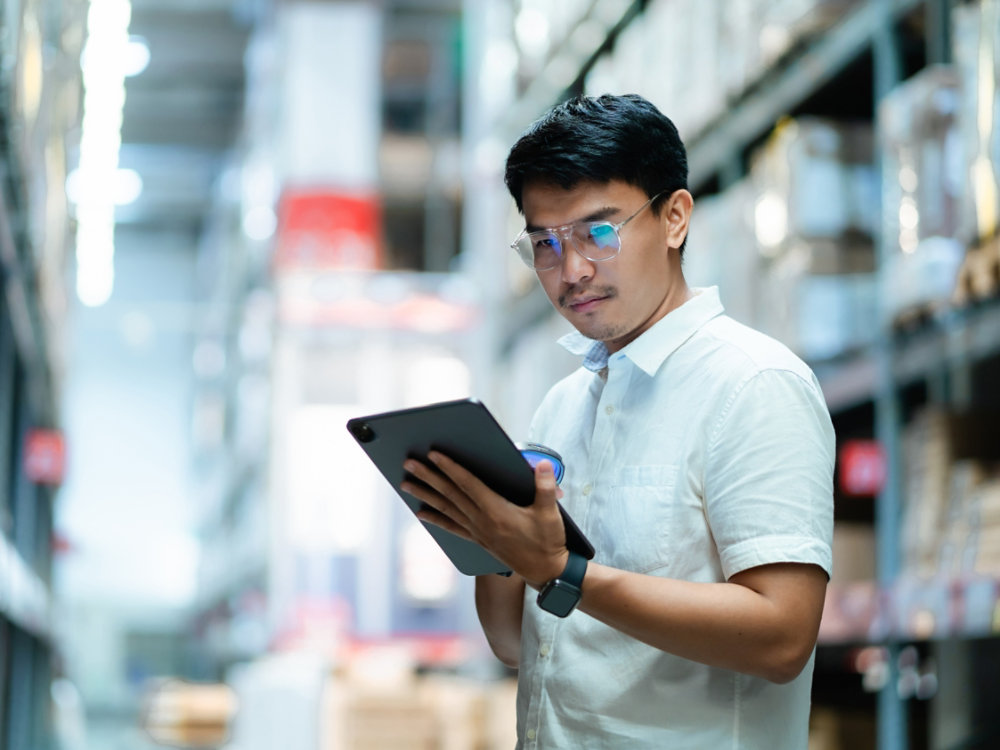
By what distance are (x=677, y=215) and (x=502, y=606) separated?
1.83 ft

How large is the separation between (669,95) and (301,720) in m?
2.79

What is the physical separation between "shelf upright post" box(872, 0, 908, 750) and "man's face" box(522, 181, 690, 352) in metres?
2.13

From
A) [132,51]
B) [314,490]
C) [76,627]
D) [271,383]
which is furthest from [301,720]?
[76,627]

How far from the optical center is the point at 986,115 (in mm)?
3092

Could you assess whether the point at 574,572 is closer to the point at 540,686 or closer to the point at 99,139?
the point at 540,686

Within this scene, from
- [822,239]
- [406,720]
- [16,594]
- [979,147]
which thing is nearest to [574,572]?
[979,147]

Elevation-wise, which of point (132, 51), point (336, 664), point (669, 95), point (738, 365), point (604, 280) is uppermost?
point (132, 51)

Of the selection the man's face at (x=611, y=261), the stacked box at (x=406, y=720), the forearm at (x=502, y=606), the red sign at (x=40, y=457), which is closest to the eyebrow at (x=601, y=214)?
the man's face at (x=611, y=261)

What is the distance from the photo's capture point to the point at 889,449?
3736mm

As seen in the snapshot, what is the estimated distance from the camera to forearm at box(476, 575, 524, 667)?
1.82 m

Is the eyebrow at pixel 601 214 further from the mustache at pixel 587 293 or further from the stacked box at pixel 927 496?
the stacked box at pixel 927 496

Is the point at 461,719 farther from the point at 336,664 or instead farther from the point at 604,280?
the point at 604,280

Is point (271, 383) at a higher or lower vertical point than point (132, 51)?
lower

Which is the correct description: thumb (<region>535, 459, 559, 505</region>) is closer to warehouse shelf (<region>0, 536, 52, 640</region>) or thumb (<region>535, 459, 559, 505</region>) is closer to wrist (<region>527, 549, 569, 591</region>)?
wrist (<region>527, 549, 569, 591</region>)
